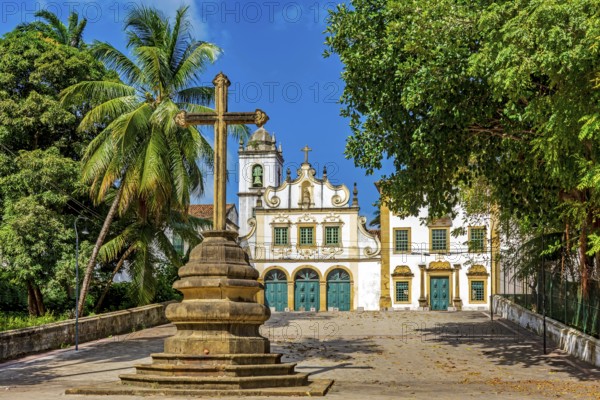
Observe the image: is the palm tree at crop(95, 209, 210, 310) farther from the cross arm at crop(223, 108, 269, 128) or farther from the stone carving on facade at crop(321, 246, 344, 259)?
the stone carving on facade at crop(321, 246, 344, 259)

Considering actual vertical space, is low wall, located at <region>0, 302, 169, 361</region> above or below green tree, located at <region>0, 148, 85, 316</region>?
below

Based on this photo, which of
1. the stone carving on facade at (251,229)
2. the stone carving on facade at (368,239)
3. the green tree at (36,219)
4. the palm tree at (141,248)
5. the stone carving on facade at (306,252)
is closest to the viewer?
the green tree at (36,219)

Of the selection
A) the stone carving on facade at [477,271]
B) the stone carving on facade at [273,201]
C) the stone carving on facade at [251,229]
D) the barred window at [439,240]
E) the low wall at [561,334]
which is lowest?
the low wall at [561,334]

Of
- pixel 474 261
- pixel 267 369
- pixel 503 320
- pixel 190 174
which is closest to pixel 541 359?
pixel 267 369

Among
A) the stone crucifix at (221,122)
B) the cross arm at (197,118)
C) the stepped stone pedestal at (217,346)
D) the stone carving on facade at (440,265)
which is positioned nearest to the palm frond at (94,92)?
the cross arm at (197,118)

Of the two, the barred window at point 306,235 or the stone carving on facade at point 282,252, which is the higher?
the barred window at point 306,235

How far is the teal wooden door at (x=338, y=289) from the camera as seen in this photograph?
4266 centimetres

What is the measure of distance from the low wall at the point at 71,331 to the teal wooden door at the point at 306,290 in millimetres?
19218

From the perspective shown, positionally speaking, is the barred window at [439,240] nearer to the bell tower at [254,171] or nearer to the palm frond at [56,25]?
the bell tower at [254,171]

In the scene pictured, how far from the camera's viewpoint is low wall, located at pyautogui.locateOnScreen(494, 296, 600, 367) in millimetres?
14716

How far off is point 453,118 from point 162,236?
12.2 m

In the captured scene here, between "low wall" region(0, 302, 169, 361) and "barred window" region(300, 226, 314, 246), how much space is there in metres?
20.2

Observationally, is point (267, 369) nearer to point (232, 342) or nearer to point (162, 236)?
point (232, 342)

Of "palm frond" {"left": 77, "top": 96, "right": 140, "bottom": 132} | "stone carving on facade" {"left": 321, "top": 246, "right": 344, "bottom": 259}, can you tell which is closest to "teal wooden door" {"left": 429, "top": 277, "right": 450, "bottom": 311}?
"stone carving on facade" {"left": 321, "top": 246, "right": 344, "bottom": 259}
